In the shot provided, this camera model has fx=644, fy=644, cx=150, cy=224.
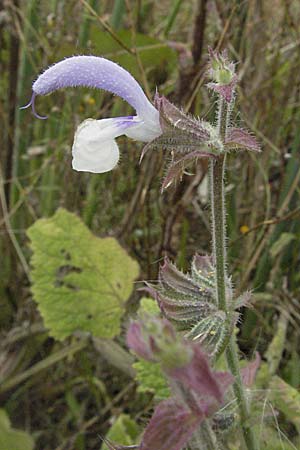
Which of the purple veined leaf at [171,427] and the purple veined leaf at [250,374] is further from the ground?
the purple veined leaf at [171,427]

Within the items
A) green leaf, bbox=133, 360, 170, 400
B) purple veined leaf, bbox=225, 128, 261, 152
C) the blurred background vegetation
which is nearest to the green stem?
purple veined leaf, bbox=225, 128, 261, 152

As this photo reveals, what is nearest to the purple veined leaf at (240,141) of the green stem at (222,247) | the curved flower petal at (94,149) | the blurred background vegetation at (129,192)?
the green stem at (222,247)

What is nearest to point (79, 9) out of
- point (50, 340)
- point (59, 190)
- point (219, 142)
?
point (59, 190)

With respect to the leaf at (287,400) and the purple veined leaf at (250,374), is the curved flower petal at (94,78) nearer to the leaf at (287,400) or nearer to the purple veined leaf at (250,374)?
the purple veined leaf at (250,374)

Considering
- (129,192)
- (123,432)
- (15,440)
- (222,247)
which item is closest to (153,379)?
(123,432)

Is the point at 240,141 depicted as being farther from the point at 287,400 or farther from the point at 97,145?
the point at 287,400

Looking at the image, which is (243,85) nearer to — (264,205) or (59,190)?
(264,205)

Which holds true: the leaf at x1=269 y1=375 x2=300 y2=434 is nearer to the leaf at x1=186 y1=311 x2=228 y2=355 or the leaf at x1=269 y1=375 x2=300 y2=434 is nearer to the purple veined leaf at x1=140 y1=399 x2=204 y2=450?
the leaf at x1=186 y1=311 x2=228 y2=355

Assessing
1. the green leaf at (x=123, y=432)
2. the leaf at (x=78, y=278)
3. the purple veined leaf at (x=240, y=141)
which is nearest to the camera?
the purple veined leaf at (x=240, y=141)
